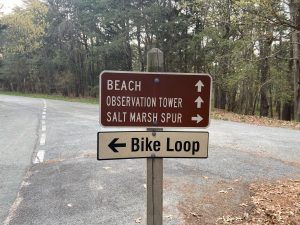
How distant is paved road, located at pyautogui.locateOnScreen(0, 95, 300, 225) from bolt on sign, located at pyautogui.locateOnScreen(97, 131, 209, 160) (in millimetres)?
1949

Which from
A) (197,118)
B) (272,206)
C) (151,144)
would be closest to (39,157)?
(272,206)

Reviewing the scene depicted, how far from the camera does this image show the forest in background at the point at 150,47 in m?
20.8

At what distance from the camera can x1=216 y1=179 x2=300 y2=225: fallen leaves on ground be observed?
4.56 metres

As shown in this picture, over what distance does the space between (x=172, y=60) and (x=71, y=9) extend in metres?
14.5

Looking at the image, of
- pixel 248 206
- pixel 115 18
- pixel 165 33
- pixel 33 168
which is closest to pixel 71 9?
pixel 115 18

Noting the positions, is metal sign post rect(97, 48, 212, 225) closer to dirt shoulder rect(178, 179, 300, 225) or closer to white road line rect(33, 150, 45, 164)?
dirt shoulder rect(178, 179, 300, 225)

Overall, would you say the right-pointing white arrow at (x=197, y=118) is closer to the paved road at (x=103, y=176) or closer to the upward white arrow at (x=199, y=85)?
the upward white arrow at (x=199, y=85)

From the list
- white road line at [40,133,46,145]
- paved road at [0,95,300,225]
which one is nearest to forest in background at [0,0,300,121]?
paved road at [0,95,300,225]

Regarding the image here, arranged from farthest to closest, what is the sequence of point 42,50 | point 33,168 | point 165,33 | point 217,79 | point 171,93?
point 42,50 → point 165,33 → point 217,79 → point 33,168 → point 171,93

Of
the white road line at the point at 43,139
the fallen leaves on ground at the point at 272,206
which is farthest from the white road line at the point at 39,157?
the fallen leaves on ground at the point at 272,206

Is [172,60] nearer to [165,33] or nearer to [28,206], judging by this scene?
[165,33]

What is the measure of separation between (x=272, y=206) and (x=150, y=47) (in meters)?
26.9

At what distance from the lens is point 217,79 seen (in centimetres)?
2580

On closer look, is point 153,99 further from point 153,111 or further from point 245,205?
point 245,205
